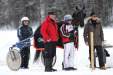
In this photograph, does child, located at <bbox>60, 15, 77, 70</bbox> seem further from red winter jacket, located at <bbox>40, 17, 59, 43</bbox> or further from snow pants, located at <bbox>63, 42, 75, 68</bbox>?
red winter jacket, located at <bbox>40, 17, 59, 43</bbox>

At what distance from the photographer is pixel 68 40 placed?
6156mm

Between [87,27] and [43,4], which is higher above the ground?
[43,4]

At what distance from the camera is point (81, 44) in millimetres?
11664

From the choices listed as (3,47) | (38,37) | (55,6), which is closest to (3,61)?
(3,47)

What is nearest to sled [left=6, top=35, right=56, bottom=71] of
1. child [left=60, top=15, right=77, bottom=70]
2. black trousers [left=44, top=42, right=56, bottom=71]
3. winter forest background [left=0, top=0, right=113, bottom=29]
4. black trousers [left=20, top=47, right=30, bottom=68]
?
black trousers [left=20, top=47, right=30, bottom=68]

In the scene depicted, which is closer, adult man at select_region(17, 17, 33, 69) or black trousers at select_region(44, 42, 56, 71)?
black trousers at select_region(44, 42, 56, 71)

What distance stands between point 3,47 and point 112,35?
634 centimetres

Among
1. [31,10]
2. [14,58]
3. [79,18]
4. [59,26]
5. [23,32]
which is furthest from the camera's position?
[31,10]

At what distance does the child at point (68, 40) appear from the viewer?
20.2ft

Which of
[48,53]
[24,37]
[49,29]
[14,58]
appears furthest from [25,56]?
[49,29]

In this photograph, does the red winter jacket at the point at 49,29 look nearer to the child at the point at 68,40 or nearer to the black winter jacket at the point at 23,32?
the child at the point at 68,40

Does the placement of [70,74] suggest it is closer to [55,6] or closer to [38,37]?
[38,37]

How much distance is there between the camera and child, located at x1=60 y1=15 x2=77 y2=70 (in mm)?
6156

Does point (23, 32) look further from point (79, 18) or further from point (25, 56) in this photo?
point (79, 18)
